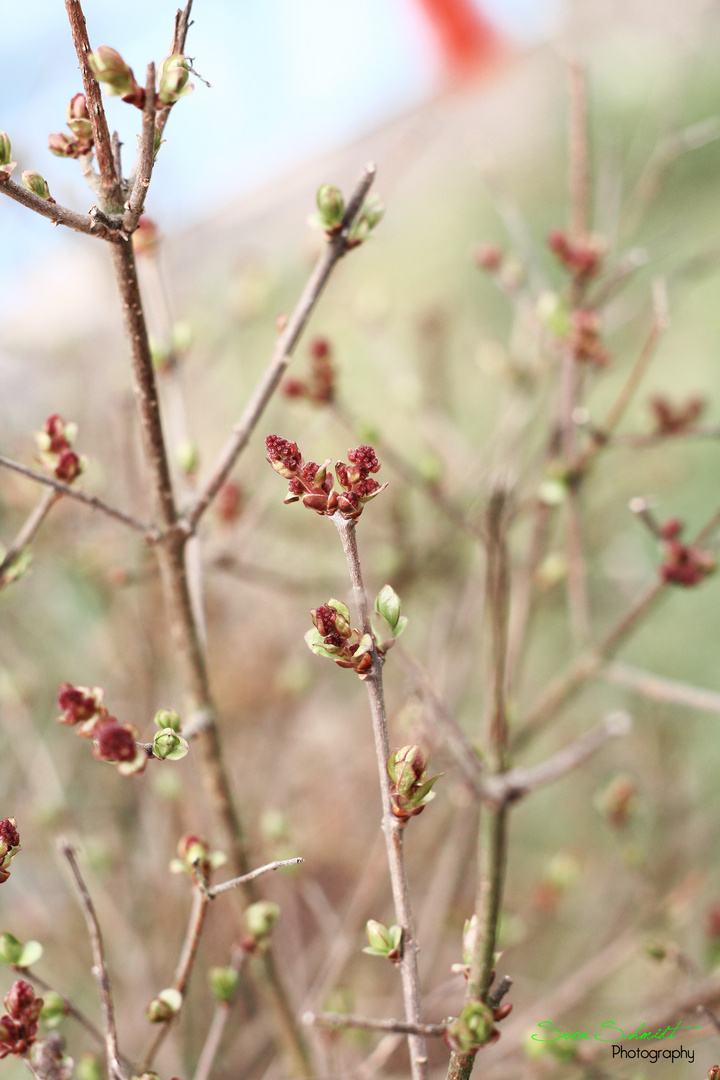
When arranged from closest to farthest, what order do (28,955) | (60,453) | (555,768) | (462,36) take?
(555,768) < (28,955) < (60,453) < (462,36)

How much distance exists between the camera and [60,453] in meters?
0.73

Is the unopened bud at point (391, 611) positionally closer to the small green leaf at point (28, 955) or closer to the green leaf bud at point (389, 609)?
the green leaf bud at point (389, 609)

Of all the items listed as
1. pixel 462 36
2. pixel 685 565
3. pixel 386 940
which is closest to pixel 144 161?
pixel 386 940

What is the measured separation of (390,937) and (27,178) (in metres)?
0.59

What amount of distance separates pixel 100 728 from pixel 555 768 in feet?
0.91

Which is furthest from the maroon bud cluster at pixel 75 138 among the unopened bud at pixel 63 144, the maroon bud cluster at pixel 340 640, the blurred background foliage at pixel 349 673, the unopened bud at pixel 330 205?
the maroon bud cluster at pixel 340 640

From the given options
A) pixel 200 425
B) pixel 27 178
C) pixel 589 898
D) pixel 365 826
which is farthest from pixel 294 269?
pixel 27 178

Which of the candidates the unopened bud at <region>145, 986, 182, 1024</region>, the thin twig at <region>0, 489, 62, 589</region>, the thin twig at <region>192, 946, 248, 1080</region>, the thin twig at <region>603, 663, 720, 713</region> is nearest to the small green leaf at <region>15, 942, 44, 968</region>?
the unopened bud at <region>145, 986, 182, 1024</region>

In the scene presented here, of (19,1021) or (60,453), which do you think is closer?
(19,1021)

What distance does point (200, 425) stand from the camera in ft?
8.34

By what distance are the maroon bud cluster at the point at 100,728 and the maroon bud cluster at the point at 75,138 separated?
40cm

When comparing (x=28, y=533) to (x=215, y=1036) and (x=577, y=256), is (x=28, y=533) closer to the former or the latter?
(x=215, y=1036)

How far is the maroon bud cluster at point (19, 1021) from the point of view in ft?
1.82

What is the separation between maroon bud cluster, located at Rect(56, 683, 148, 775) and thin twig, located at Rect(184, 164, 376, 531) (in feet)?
0.82
